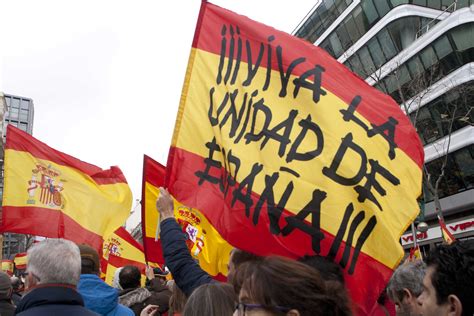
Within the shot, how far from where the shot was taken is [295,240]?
2906 millimetres

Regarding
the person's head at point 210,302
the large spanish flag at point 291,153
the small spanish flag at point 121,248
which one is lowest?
the small spanish flag at point 121,248

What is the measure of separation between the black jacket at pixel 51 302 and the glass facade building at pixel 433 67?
64.6 feet

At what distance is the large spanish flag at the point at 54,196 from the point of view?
6479 millimetres

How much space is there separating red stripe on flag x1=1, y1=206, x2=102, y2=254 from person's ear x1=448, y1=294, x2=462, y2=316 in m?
5.10

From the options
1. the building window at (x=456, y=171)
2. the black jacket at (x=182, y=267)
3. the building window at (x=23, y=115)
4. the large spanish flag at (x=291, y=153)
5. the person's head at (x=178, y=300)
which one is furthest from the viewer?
the building window at (x=23, y=115)

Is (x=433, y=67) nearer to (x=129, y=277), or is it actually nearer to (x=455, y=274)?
(x=129, y=277)

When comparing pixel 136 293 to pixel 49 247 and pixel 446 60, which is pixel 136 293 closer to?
pixel 49 247

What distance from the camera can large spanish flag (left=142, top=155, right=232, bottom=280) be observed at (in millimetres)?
4707

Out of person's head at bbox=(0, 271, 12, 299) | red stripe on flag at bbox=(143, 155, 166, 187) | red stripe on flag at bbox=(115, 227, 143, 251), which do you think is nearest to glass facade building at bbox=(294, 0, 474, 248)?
red stripe on flag at bbox=(115, 227, 143, 251)

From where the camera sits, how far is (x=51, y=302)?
254cm

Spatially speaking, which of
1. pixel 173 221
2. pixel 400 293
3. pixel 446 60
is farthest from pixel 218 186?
pixel 446 60

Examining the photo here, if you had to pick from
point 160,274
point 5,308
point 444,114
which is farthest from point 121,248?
point 444,114

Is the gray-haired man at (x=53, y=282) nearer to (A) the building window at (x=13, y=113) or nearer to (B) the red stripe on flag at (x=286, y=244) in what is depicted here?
(B) the red stripe on flag at (x=286, y=244)

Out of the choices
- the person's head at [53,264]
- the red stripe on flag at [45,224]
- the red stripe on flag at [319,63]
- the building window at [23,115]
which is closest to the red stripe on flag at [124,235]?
the red stripe on flag at [45,224]
